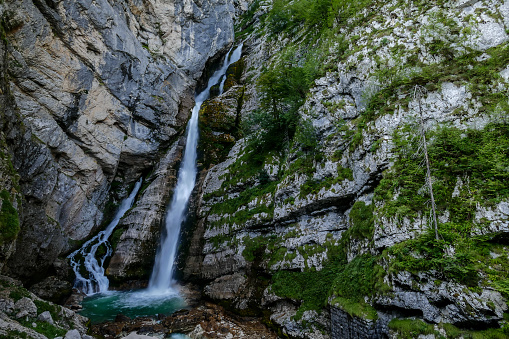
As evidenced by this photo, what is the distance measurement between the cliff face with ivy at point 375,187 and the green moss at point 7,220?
966 cm

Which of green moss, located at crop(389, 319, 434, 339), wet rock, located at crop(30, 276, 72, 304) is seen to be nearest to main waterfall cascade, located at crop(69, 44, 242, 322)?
wet rock, located at crop(30, 276, 72, 304)

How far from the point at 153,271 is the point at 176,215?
4.26m

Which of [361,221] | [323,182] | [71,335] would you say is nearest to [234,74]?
[323,182]

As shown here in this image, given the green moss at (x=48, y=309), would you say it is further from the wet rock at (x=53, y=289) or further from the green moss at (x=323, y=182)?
the green moss at (x=323, y=182)

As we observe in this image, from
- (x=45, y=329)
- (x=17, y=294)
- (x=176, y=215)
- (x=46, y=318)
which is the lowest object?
(x=45, y=329)

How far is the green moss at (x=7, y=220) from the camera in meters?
8.41

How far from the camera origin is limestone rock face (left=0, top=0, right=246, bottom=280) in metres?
14.9

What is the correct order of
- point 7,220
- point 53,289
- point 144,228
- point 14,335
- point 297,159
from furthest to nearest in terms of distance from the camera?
1. point 144,228
2. point 297,159
3. point 53,289
4. point 7,220
5. point 14,335

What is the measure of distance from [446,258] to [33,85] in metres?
23.6

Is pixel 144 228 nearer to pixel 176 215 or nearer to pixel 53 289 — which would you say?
pixel 176 215

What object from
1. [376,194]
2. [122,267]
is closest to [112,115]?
[122,267]

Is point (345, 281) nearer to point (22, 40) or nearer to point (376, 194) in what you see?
point (376, 194)

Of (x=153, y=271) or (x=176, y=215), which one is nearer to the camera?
(x=153, y=271)

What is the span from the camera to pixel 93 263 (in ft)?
61.9
